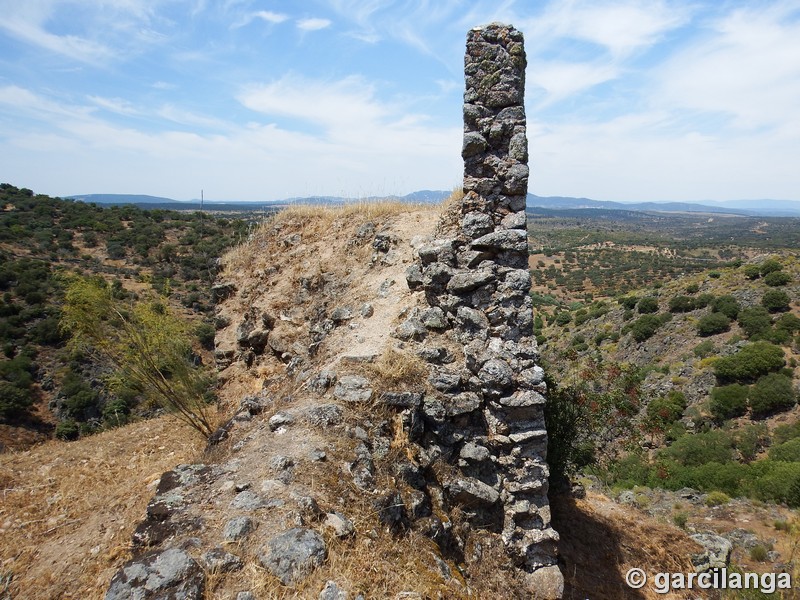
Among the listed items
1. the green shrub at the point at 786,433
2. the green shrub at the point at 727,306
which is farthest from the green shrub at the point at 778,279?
the green shrub at the point at 786,433

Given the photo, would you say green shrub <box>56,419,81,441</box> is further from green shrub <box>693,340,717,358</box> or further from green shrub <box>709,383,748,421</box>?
green shrub <box>693,340,717,358</box>

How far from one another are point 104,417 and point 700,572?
2303 cm

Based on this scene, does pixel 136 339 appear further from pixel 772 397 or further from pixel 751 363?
pixel 751 363

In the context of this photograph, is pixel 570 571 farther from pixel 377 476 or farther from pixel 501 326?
pixel 377 476

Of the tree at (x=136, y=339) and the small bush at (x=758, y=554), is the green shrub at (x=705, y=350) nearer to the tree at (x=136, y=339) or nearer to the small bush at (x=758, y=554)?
the small bush at (x=758, y=554)

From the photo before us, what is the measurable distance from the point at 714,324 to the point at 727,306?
2.55 meters

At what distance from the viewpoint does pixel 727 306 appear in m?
35.7

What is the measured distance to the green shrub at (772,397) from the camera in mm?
25109

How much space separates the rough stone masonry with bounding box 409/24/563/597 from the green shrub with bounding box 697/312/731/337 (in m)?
34.1

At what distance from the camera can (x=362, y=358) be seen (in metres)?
7.23

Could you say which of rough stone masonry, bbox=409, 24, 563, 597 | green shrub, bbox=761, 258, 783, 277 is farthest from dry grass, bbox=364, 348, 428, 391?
green shrub, bbox=761, 258, 783, 277

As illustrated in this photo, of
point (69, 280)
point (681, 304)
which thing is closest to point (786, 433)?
point (681, 304)

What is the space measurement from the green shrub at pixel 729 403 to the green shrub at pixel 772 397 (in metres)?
0.45

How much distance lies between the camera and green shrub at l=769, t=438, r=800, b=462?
19.5 meters
